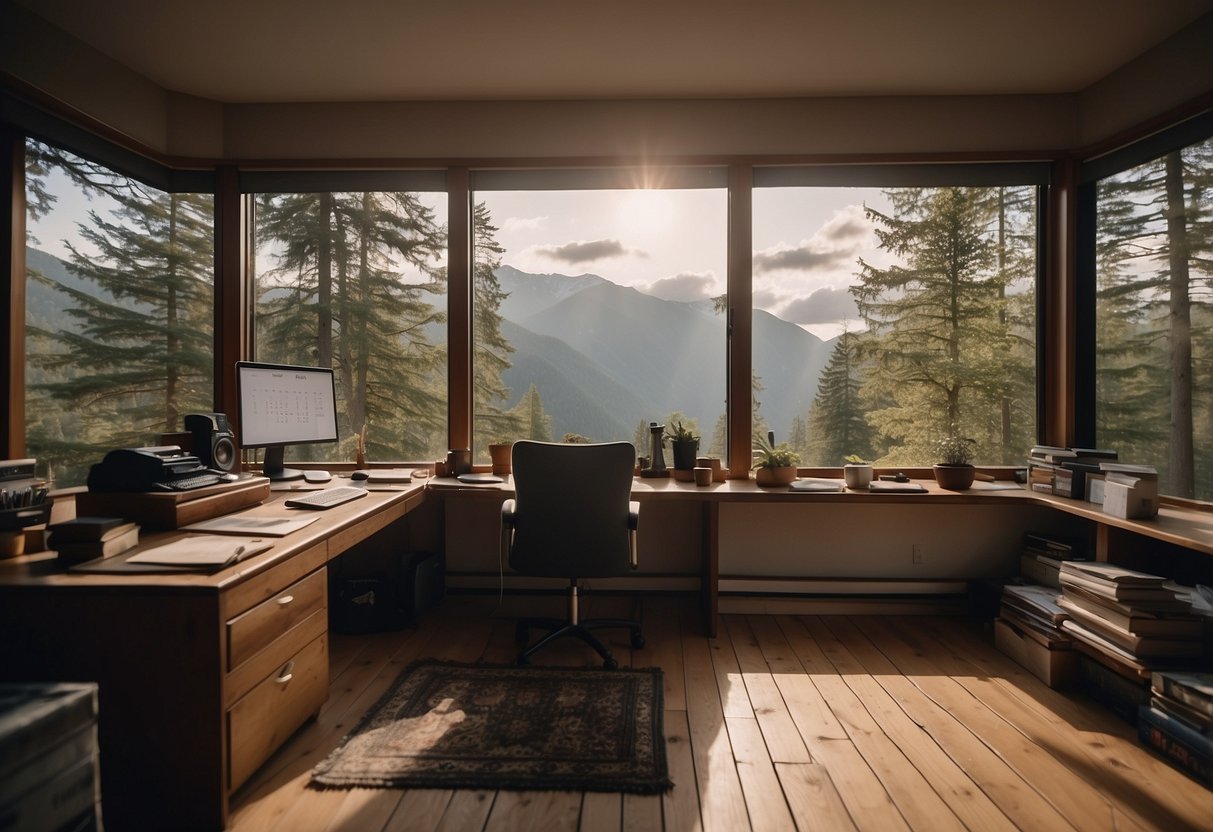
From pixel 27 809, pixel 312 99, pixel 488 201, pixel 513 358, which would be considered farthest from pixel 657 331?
pixel 27 809

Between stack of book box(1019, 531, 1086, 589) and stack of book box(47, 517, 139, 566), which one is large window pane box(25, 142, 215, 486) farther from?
stack of book box(1019, 531, 1086, 589)

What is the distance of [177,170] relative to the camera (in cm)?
356

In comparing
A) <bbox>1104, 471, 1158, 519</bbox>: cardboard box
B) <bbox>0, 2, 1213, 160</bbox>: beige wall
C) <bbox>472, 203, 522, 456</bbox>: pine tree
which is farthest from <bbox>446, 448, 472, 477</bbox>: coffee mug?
<bbox>1104, 471, 1158, 519</bbox>: cardboard box

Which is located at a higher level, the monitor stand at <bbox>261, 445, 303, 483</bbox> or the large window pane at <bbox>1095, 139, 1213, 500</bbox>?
the large window pane at <bbox>1095, 139, 1213, 500</bbox>

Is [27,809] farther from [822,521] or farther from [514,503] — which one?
[822,521]

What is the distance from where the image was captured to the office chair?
2.63 m

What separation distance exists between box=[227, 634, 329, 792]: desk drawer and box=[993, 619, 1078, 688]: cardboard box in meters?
2.92

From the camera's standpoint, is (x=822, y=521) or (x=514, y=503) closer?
(x=514, y=503)

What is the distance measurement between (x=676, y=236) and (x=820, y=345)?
3.53 ft

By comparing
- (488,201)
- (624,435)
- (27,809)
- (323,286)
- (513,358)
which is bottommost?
(27,809)

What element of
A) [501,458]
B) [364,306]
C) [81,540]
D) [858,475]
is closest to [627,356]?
[501,458]

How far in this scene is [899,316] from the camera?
146 inches

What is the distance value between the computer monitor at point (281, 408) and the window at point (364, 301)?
0.26 metres

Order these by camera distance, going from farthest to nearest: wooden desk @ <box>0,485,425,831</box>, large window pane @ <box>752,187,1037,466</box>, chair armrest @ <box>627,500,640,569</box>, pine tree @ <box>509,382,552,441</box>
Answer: pine tree @ <box>509,382,552,441</box> → large window pane @ <box>752,187,1037,466</box> → chair armrest @ <box>627,500,640,569</box> → wooden desk @ <box>0,485,425,831</box>
